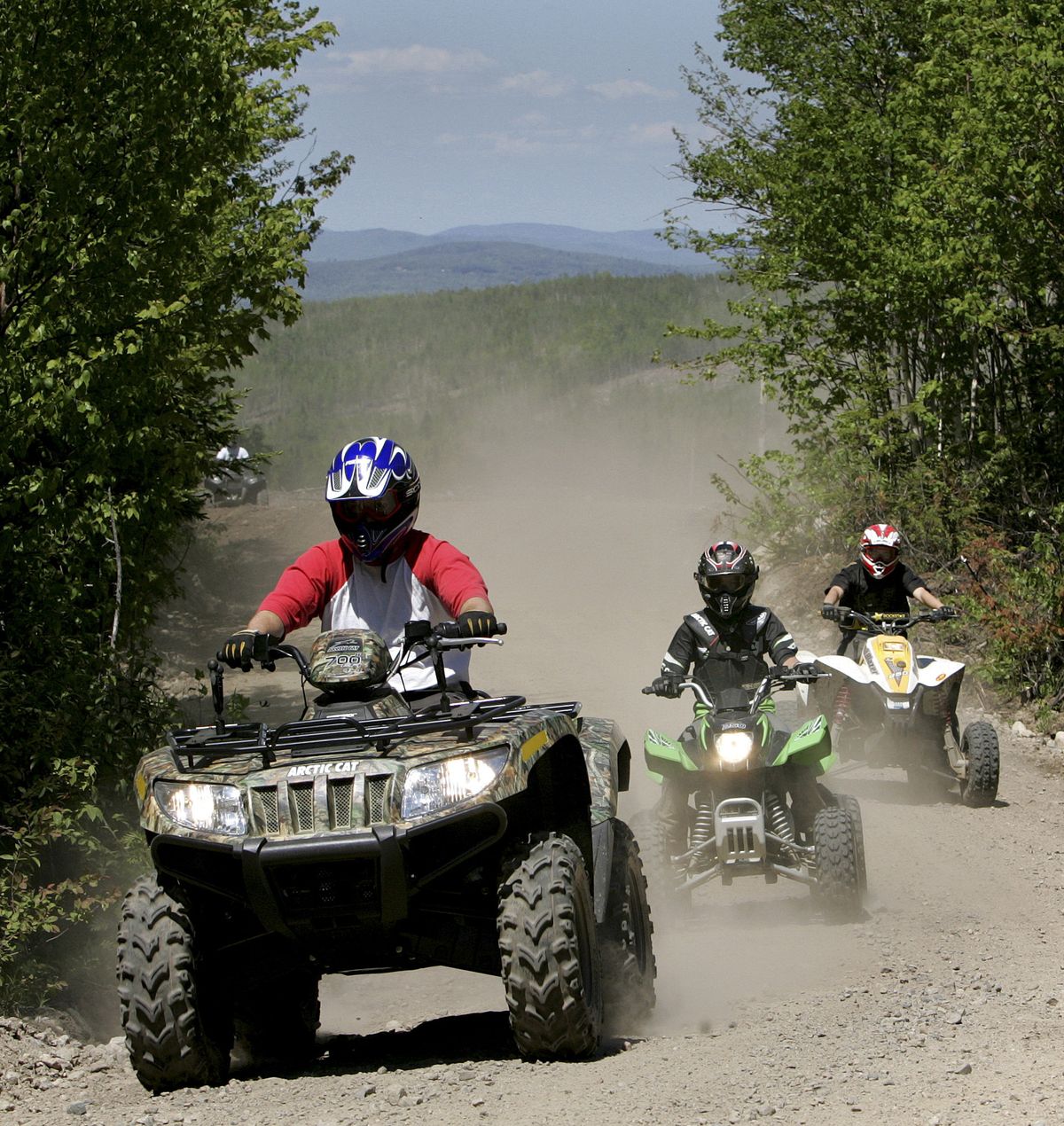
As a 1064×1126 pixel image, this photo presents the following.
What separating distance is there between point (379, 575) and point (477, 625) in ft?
3.32

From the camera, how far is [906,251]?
2008cm

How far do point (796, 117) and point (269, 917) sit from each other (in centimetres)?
2039

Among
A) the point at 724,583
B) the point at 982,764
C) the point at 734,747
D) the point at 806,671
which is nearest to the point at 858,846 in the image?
the point at 734,747

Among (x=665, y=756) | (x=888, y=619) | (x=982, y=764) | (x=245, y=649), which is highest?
(x=245, y=649)

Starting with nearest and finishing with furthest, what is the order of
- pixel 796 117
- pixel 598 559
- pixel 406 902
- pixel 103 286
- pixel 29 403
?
pixel 406 902 → pixel 29 403 → pixel 103 286 → pixel 796 117 → pixel 598 559

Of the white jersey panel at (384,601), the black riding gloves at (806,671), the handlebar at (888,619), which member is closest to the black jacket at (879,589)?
the handlebar at (888,619)

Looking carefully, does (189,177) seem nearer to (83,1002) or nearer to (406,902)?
(83,1002)

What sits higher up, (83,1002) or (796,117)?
(796,117)

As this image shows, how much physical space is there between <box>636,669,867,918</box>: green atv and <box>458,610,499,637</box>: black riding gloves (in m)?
3.67

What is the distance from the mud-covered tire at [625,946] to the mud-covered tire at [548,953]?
657 mm

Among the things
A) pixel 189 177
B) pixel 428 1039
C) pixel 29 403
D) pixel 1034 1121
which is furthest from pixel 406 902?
pixel 189 177

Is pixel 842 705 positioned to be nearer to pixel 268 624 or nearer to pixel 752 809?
pixel 752 809

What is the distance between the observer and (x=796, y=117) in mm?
24047

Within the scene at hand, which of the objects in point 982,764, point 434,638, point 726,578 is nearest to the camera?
point 434,638
